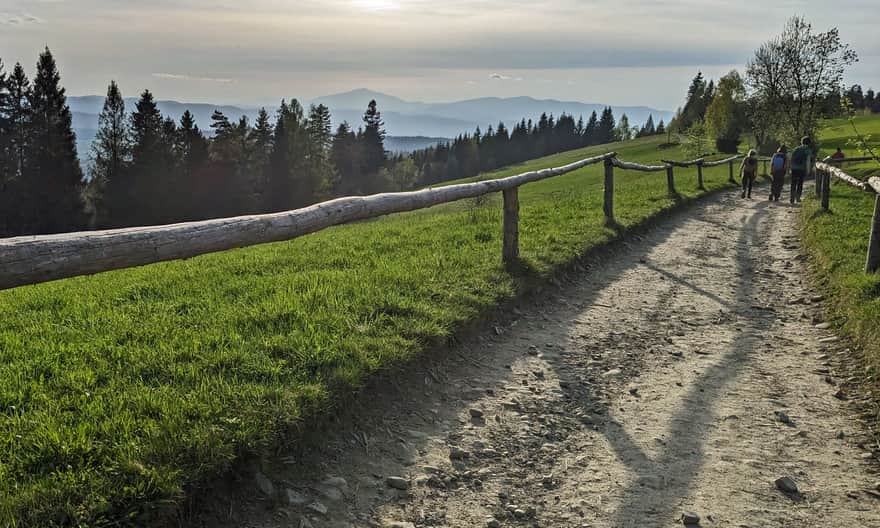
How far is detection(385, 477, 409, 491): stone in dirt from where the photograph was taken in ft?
12.0

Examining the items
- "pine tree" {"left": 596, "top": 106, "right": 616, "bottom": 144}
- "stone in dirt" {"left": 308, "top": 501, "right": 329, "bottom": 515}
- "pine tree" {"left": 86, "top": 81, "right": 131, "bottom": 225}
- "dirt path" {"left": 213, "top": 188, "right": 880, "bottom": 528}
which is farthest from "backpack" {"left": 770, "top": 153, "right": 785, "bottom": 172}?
"pine tree" {"left": 596, "top": 106, "right": 616, "bottom": 144}

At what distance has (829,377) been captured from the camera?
5273 mm

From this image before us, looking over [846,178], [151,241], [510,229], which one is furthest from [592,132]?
[151,241]

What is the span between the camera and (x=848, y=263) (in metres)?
8.17

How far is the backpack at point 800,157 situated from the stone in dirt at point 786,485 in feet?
57.8

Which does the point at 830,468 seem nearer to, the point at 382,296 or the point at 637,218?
the point at 382,296

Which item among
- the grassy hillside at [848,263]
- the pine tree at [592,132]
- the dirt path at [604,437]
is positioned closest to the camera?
the dirt path at [604,437]

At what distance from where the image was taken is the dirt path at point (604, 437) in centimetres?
344

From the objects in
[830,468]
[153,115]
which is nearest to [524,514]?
[830,468]

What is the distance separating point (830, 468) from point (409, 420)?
2.73m

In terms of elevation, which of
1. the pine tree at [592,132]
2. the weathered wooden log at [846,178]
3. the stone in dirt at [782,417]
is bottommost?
the stone in dirt at [782,417]

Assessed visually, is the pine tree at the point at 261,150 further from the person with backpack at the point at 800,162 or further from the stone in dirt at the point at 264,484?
the stone in dirt at the point at 264,484

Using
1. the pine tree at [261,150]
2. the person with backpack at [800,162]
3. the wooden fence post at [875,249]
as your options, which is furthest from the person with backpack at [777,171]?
the pine tree at [261,150]

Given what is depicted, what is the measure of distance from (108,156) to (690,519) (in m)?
59.6
